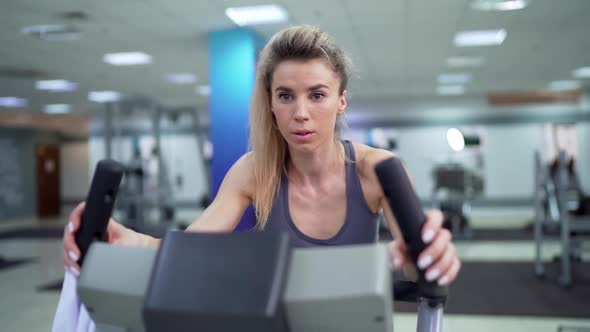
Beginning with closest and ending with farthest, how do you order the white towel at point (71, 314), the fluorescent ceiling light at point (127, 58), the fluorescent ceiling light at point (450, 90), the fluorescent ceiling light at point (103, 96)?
the white towel at point (71, 314), the fluorescent ceiling light at point (127, 58), the fluorescent ceiling light at point (103, 96), the fluorescent ceiling light at point (450, 90)

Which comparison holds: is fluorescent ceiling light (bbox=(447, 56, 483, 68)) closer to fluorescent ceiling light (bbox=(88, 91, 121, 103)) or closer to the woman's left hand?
→ fluorescent ceiling light (bbox=(88, 91, 121, 103))

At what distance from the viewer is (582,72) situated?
8922 millimetres

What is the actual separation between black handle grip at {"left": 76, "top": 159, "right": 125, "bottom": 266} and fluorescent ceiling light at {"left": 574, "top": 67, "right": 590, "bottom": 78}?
9.60m

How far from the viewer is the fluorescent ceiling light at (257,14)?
5086 millimetres

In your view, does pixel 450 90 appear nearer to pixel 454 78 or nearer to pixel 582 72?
pixel 454 78

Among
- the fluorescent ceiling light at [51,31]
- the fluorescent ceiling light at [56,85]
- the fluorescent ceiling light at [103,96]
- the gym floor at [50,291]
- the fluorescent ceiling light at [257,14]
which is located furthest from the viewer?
the fluorescent ceiling light at [103,96]

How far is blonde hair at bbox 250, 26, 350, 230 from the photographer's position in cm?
94

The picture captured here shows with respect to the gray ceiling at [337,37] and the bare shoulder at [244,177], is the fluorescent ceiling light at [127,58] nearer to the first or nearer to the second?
the gray ceiling at [337,37]

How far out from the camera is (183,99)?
38.1 ft

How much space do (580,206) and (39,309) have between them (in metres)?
5.30

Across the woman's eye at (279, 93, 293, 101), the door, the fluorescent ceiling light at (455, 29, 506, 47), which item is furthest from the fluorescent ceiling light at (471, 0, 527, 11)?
the door

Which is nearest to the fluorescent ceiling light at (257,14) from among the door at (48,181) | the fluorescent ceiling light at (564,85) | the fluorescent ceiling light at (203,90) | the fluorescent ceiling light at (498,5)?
the fluorescent ceiling light at (498,5)

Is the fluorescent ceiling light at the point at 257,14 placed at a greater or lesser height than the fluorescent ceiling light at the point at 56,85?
greater

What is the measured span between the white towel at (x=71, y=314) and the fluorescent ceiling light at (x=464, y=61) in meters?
7.46
